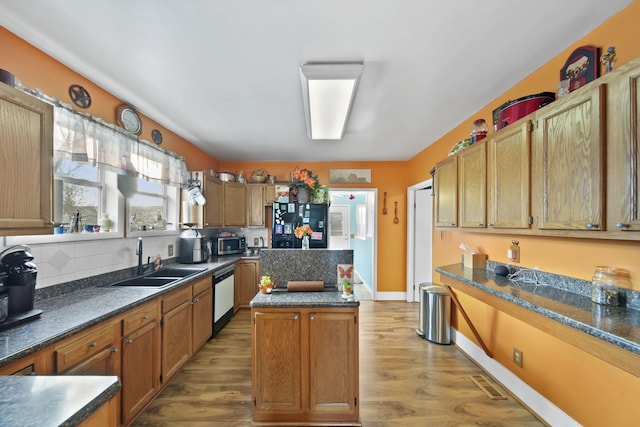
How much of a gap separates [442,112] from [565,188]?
1.59 meters

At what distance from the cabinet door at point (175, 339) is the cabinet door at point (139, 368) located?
0.32ft

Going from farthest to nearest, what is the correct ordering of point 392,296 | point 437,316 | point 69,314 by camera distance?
point 392,296, point 437,316, point 69,314

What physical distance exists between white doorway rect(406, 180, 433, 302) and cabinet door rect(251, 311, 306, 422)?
11.1 feet

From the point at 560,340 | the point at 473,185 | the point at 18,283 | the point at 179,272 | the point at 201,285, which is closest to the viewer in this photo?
the point at 18,283

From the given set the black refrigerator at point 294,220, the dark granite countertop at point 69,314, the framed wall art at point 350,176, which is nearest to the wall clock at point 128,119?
the dark granite countertop at point 69,314

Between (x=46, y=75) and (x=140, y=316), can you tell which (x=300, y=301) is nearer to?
(x=140, y=316)

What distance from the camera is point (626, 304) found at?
1.33 meters

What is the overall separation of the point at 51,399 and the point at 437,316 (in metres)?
3.34

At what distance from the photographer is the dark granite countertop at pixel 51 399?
2.32 ft

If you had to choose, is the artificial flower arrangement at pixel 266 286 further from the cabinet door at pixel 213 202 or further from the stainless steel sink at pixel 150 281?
the cabinet door at pixel 213 202

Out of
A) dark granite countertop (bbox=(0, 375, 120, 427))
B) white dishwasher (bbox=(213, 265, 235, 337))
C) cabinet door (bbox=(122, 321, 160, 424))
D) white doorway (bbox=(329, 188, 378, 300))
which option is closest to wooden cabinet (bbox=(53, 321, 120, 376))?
cabinet door (bbox=(122, 321, 160, 424))

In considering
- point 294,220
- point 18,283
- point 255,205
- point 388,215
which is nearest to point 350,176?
point 388,215

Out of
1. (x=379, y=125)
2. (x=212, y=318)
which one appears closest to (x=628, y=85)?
(x=379, y=125)

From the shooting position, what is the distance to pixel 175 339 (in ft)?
7.74
